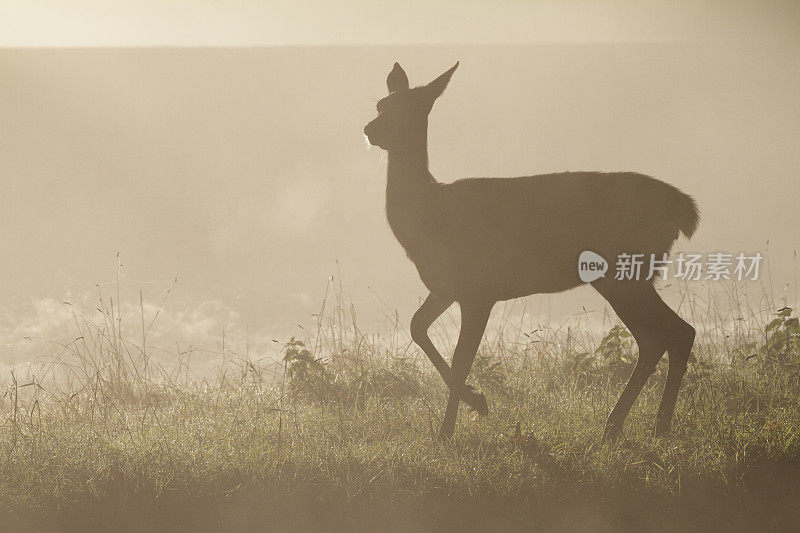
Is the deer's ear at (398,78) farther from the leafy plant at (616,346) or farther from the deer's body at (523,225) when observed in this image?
the leafy plant at (616,346)

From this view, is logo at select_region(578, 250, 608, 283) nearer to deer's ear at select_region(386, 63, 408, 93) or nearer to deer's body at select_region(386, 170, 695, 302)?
deer's body at select_region(386, 170, 695, 302)

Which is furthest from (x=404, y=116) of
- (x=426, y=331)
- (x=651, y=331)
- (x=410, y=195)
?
(x=651, y=331)

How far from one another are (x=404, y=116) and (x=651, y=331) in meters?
2.49

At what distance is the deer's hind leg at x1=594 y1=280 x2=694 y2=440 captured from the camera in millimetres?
5641

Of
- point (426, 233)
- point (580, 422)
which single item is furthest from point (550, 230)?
point (580, 422)

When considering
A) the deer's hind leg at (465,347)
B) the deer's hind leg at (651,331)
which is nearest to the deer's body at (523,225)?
the deer's hind leg at (465,347)

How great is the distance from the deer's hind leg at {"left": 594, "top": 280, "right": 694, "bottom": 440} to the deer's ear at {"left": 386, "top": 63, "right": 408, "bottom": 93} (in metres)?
2.15

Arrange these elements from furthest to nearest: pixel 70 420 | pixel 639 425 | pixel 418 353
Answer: pixel 418 353, pixel 70 420, pixel 639 425

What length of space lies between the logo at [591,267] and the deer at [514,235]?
0.15ft

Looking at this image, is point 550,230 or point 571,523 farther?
point 550,230

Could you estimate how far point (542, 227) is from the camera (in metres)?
5.65

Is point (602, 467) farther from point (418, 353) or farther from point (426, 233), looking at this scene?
point (418, 353)

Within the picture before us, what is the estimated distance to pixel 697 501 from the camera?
4.89 metres

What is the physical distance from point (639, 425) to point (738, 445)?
696mm
